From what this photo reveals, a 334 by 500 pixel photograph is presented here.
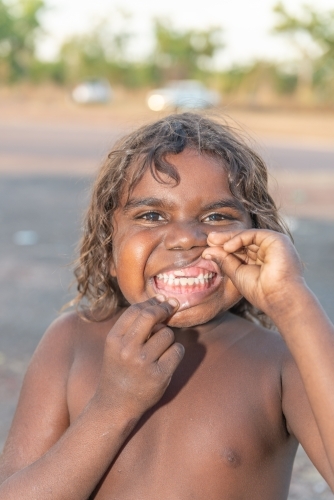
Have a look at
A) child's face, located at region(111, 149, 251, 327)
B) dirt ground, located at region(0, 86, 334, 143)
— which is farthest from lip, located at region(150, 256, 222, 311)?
dirt ground, located at region(0, 86, 334, 143)

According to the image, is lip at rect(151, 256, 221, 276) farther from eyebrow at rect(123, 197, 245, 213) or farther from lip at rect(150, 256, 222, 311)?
eyebrow at rect(123, 197, 245, 213)

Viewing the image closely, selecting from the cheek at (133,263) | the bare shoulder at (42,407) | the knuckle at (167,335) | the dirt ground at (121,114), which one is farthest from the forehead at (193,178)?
the dirt ground at (121,114)

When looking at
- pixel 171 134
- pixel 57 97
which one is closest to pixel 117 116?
pixel 57 97

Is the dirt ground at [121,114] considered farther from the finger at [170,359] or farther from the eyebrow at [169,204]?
the finger at [170,359]

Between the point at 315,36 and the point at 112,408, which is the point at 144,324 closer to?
the point at 112,408

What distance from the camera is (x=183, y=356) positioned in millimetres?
2014

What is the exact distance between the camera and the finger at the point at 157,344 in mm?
1813

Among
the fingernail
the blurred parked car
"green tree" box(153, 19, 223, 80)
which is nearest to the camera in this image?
the fingernail

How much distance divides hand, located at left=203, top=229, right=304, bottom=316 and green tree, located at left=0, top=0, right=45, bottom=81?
45074 millimetres

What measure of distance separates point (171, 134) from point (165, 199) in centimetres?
24

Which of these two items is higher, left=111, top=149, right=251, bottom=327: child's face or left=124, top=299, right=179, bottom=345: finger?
left=111, top=149, right=251, bottom=327: child's face

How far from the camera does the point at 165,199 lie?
203cm

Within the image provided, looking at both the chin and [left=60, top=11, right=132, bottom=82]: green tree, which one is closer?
the chin

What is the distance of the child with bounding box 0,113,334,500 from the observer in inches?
70.9
